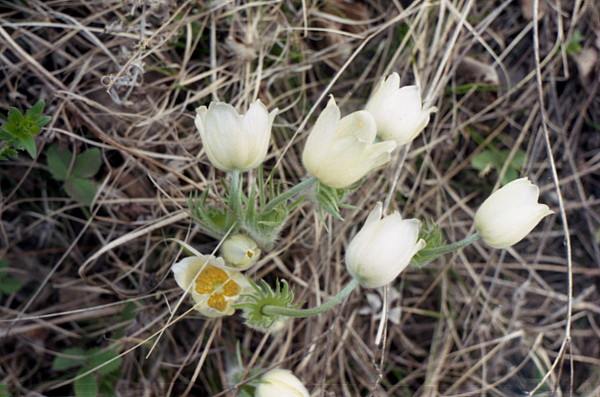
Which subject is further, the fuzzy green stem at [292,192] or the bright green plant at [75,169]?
the bright green plant at [75,169]

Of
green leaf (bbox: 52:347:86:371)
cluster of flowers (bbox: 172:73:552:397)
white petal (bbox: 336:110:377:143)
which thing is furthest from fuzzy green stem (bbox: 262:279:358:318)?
green leaf (bbox: 52:347:86:371)

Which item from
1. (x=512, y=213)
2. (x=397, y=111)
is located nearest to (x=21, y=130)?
(x=397, y=111)

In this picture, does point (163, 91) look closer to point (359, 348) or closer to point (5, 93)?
point (5, 93)

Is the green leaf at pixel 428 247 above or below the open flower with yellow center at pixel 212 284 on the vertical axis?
above

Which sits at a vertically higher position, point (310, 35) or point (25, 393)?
point (310, 35)

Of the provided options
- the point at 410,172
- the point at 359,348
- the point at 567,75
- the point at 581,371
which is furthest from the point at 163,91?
the point at 581,371

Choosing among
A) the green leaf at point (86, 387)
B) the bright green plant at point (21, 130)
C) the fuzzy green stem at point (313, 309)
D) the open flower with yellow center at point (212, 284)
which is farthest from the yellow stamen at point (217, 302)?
the bright green plant at point (21, 130)

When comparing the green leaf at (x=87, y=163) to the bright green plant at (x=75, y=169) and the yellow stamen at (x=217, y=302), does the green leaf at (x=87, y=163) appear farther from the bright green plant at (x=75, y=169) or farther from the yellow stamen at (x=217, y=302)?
the yellow stamen at (x=217, y=302)

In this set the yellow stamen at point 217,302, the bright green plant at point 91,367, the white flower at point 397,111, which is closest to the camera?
the white flower at point 397,111
